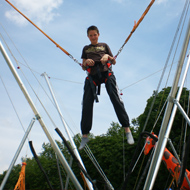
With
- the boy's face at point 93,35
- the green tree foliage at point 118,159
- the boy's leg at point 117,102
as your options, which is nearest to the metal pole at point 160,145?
the boy's leg at point 117,102

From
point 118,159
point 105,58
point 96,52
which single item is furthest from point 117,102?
point 118,159

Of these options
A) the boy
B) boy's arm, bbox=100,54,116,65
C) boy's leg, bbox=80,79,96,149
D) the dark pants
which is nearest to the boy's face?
the boy

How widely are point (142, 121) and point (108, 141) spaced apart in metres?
7.26

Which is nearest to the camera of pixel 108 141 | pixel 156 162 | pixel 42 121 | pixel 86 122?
pixel 156 162

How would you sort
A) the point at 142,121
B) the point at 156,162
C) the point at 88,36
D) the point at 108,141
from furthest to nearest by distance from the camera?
1. the point at 108,141
2. the point at 142,121
3. the point at 88,36
4. the point at 156,162

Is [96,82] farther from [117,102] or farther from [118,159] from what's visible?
[118,159]

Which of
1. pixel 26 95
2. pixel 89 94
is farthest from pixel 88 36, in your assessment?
pixel 26 95

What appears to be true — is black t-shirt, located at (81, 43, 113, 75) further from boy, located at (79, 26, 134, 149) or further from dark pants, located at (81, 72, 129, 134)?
dark pants, located at (81, 72, 129, 134)

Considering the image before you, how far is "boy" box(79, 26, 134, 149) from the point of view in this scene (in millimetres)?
4145

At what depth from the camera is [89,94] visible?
4.20m

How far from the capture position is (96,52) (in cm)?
434

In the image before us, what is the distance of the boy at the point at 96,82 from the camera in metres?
4.14

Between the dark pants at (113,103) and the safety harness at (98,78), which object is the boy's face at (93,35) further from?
the dark pants at (113,103)

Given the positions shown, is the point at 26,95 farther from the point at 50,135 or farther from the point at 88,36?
the point at 88,36
